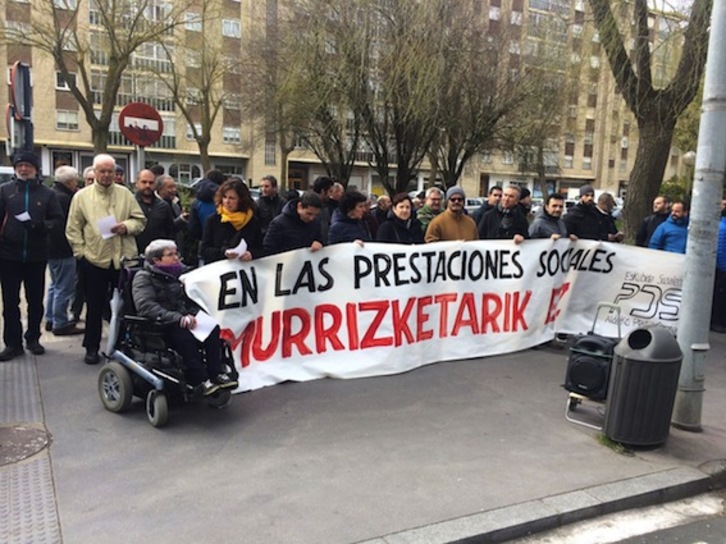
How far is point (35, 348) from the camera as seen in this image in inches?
232

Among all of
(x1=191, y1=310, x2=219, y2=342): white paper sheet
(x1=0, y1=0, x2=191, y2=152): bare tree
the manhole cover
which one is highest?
(x1=0, y1=0, x2=191, y2=152): bare tree

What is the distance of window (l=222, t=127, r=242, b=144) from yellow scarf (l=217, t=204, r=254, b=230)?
47093 millimetres

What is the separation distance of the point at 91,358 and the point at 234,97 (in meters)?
29.0

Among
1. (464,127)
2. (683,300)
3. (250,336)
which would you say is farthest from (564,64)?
(250,336)

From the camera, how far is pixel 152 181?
6.39 m

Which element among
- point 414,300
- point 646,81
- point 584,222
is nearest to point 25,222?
point 414,300

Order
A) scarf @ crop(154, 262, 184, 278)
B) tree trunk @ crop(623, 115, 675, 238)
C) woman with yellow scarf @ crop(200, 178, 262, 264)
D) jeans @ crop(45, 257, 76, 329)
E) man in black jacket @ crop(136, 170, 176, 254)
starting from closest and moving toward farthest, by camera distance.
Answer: scarf @ crop(154, 262, 184, 278) < woman with yellow scarf @ crop(200, 178, 262, 264) < man in black jacket @ crop(136, 170, 176, 254) < jeans @ crop(45, 257, 76, 329) < tree trunk @ crop(623, 115, 675, 238)

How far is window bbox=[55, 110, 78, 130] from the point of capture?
44.8 meters

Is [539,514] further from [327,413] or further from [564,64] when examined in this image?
[564,64]

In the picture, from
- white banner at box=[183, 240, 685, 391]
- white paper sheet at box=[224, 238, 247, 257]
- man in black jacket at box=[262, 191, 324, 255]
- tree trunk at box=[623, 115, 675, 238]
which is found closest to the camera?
white paper sheet at box=[224, 238, 247, 257]

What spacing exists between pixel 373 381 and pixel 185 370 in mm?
1890

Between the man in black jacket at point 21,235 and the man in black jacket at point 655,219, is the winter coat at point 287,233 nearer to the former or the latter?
the man in black jacket at point 21,235

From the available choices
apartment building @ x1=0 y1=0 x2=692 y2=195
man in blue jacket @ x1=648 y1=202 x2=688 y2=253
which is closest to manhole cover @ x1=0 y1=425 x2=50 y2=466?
man in blue jacket @ x1=648 y1=202 x2=688 y2=253

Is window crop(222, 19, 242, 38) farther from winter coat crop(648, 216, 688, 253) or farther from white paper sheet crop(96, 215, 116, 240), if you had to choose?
white paper sheet crop(96, 215, 116, 240)
